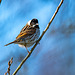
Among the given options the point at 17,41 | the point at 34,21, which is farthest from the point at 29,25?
the point at 17,41

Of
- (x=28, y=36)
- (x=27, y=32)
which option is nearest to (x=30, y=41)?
(x=28, y=36)

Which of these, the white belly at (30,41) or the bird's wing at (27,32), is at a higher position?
the bird's wing at (27,32)

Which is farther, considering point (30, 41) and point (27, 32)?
point (27, 32)

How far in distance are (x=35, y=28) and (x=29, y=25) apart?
150 millimetres

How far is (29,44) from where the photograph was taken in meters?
1.70

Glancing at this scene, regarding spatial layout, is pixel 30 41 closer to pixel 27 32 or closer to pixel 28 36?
pixel 28 36

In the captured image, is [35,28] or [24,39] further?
[35,28]

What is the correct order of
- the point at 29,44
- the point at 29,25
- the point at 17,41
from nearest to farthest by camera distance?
the point at 17,41 < the point at 29,44 < the point at 29,25

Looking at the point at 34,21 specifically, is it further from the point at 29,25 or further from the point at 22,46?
the point at 22,46

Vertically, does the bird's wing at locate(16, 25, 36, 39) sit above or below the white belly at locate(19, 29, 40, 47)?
above

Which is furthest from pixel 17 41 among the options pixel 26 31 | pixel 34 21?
pixel 34 21

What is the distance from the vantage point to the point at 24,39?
1705mm

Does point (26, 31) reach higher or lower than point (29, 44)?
higher

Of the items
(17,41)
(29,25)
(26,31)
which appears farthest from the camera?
(29,25)
